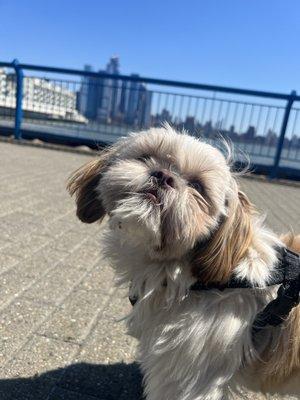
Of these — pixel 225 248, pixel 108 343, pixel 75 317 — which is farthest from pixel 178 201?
pixel 75 317

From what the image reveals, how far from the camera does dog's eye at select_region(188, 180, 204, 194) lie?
1.90 metres

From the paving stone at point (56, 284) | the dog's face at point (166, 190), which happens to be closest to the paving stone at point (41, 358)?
the paving stone at point (56, 284)

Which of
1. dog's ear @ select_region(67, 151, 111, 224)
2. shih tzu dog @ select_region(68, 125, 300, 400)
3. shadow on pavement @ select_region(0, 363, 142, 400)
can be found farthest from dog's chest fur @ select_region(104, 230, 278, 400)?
shadow on pavement @ select_region(0, 363, 142, 400)

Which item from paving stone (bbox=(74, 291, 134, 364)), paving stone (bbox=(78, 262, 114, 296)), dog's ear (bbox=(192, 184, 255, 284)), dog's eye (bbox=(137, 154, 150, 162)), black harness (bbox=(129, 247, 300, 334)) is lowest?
paving stone (bbox=(78, 262, 114, 296))

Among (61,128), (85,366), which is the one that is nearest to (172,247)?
(85,366)

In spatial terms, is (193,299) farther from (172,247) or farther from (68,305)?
(68,305)

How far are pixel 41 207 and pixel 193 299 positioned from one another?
3949 mm

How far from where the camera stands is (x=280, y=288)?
192 cm

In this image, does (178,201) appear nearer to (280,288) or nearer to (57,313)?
(280,288)

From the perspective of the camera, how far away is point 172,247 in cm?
183

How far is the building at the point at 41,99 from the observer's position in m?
12.2

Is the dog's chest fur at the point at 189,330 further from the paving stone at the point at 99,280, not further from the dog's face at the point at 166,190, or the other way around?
the paving stone at the point at 99,280

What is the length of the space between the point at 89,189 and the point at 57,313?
1213 millimetres

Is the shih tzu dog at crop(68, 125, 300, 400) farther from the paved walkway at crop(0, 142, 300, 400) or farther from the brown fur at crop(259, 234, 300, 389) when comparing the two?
the paved walkway at crop(0, 142, 300, 400)
